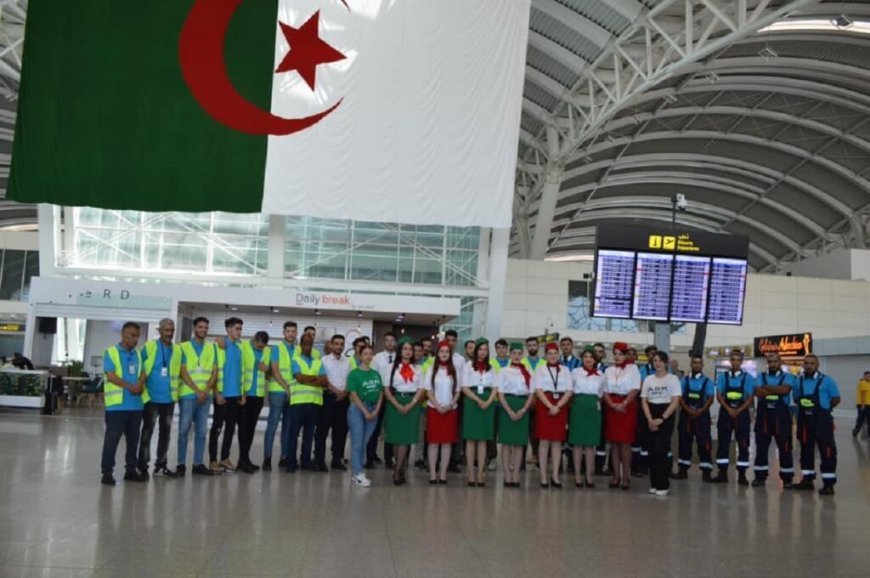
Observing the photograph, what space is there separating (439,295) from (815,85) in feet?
60.0

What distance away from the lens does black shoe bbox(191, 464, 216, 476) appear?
30.2 ft

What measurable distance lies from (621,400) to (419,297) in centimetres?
1021

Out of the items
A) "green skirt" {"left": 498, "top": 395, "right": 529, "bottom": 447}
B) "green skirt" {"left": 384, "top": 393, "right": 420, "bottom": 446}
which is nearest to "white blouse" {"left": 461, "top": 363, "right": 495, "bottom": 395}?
"green skirt" {"left": 498, "top": 395, "right": 529, "bottom": 447}

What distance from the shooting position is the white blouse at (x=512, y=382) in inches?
387

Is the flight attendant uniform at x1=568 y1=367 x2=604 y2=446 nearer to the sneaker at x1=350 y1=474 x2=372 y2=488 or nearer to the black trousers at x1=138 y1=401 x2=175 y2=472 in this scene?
the sneaker at x1=350 y1=474 x2=372 y2=488

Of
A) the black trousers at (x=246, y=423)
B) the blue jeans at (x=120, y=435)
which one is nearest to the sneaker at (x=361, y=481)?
the black trousers at (x=246, y=423)

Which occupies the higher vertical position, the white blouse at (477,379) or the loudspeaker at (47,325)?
the loudspeaker at (47,325)

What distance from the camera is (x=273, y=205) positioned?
1947 centimetres

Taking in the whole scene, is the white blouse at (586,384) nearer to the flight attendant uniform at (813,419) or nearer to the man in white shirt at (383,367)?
the man in white shirt at (383,367)

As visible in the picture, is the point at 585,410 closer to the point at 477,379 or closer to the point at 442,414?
the point at 477,379

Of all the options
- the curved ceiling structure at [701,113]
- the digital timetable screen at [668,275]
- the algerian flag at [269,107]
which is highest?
the curved ceiling structure at [701,113]

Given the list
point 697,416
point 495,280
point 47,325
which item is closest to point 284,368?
point 697,416

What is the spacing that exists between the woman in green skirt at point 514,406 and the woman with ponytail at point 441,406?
573mm

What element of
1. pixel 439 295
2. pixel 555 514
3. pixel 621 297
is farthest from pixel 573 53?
pixel 555 514
